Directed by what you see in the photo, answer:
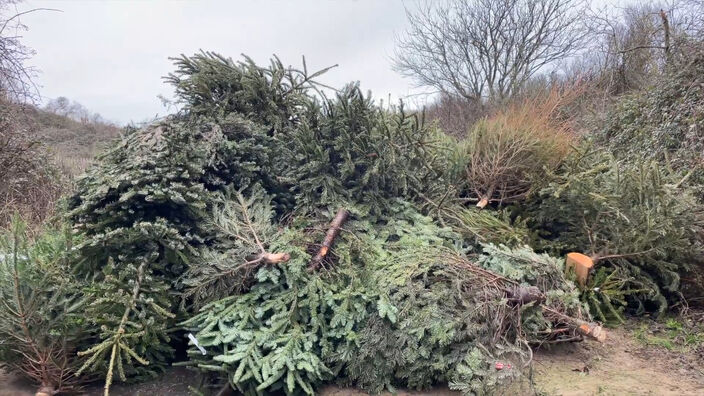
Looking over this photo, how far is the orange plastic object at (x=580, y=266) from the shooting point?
12.7 ft

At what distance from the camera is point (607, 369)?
316 centimetres

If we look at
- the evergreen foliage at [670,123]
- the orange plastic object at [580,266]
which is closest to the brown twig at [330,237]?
the orange plastic object at [580,266]

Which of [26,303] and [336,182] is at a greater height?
[336,182]

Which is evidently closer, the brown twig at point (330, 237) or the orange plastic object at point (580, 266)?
the brown twig at point (330, 237)

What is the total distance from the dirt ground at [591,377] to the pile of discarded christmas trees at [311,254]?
0.43 ft

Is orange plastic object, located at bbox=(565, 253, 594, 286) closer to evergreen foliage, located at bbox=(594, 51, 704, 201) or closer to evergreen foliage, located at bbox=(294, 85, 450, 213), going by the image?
evergreen foliage, located at bbox=(594, 51, 704, 201)

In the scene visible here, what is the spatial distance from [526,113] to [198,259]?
14.7 ft

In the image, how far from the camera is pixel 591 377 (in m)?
3.02

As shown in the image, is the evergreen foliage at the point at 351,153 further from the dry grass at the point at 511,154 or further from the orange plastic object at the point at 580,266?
the orange plastic object at the point at 580,266

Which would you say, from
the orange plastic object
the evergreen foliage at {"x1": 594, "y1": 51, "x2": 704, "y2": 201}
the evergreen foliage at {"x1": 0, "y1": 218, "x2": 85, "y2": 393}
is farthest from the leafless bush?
the evergreen foliage at {"x1": 0, "y1": 218, "x2": 85, "y2": 393}

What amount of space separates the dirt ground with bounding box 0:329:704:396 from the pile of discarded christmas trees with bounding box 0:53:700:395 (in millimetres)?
130

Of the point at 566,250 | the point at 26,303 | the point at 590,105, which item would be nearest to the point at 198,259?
the point at 26,303

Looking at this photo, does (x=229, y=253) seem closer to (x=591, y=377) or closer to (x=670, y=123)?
(x=591, y=377)

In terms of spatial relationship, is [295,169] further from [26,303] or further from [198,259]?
[26,303]
